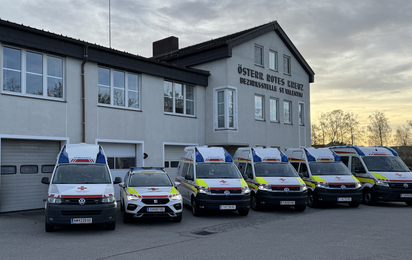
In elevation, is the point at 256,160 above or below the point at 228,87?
below

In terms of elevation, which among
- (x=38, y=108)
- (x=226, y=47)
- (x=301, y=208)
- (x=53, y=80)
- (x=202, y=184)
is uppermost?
(x=226, y=47)

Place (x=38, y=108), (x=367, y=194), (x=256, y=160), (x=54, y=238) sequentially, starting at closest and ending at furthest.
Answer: (x=54, y=238) < (x=38, y=108) < (x=256, y=160) < (x=367, y=194)

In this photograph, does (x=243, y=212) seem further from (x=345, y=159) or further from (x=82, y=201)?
(x=345, y=159)

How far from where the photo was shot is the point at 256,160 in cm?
1628

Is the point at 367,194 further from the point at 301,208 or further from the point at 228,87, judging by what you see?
the point at 228,87

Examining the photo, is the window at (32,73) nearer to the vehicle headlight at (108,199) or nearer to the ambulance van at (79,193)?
the ambulance van at (79,193)

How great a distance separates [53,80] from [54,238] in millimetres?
7570

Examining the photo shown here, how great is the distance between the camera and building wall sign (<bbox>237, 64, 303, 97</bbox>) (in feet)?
74.3

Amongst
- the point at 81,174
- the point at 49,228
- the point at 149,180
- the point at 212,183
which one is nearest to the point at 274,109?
the point at 212,183

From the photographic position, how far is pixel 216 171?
48.1 ft

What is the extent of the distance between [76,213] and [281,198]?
7.45 metres

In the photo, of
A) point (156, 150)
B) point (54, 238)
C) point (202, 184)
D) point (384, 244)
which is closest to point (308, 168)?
point (202, 184)

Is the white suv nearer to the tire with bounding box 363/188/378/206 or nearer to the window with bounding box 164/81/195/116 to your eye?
the window with bounding box 164/81/195/116

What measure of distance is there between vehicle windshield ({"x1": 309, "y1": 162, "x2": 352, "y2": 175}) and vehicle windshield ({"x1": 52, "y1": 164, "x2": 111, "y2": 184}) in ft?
29.7
